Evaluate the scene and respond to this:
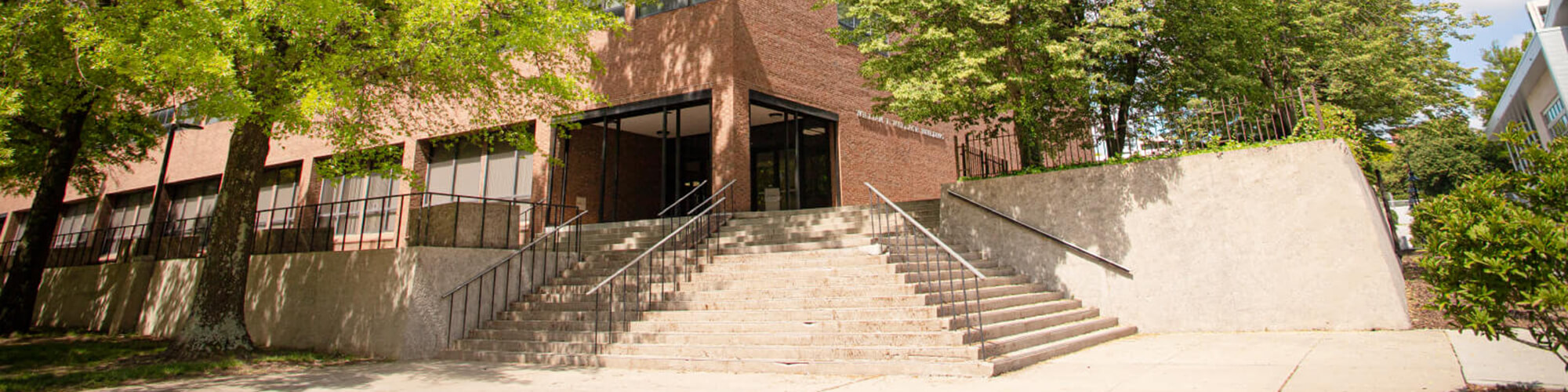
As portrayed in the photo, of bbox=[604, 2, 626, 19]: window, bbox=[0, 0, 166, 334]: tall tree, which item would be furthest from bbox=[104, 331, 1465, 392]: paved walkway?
bbox=[604, 2, 626, 19]: window

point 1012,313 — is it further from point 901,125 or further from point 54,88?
point 54,88

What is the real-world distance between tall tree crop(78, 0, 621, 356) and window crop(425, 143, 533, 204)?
236 inches

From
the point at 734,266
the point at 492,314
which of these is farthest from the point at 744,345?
the point at 492,314

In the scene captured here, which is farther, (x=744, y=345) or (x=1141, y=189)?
(x=1141, y=189)

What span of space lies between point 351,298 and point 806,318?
269 inches

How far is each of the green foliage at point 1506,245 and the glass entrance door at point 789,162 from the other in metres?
11.9

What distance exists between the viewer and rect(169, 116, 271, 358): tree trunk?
30.0 feet

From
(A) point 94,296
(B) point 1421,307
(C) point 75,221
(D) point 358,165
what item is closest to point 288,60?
(D) point 358,165

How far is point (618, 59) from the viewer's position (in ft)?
51.3

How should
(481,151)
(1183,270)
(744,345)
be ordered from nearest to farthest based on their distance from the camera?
(744,345) < (1183,270) < (481,151)

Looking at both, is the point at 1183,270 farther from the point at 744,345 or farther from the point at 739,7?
the point at 739,7

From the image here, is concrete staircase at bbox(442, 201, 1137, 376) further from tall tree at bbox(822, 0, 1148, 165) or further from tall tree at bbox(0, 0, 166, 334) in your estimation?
tall tree at bbox(0, 0, 166, 334)

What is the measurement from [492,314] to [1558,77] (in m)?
36.1

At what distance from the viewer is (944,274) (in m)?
9.32
